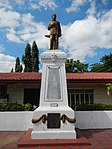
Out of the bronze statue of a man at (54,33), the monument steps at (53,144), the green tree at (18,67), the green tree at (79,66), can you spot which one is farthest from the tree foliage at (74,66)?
the monument steps at (53,144)

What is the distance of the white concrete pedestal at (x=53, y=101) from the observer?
22.6ft

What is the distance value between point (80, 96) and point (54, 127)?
6026mm

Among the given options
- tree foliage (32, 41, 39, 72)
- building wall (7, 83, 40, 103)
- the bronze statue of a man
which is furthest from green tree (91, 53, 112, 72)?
the bronze statue of a man

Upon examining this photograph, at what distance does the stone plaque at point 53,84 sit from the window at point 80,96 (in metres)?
5.35

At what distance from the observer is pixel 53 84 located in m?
7.56

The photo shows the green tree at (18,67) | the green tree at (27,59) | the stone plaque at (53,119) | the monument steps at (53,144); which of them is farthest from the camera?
the green tree at (18,67)

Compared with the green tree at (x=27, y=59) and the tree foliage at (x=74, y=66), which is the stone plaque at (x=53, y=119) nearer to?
the green tree at (x=27, y=59)

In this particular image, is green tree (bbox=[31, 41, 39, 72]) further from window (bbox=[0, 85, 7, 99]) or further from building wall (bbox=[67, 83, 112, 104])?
building wall (bbox=[67, 83, 112, 104])

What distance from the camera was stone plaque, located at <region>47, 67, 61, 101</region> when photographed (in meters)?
7.45

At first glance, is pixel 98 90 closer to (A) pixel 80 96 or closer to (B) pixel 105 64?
(A) pixel 80 96

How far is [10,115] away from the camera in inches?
352

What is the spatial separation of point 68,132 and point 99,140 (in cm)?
114

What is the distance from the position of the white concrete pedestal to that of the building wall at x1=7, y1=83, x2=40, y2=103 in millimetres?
5373

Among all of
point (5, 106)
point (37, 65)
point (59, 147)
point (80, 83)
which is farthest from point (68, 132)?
point (37, 65)
